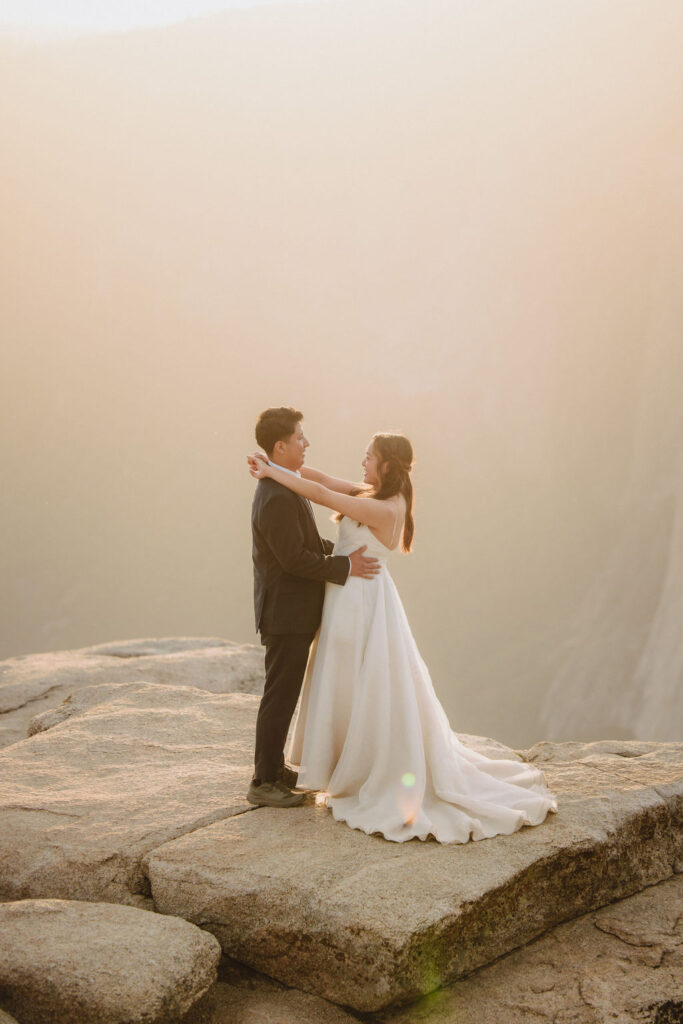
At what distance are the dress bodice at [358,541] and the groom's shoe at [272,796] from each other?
121 centimetres

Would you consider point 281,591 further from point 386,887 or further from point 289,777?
point 386,887

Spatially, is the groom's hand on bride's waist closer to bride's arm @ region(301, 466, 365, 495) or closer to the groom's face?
bride's arm @ region(301, 466, 365, 495)

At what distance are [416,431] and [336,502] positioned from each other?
83.0 feet

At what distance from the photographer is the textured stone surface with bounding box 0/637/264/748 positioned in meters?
8.40

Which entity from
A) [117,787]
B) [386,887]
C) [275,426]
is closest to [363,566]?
[275,426]

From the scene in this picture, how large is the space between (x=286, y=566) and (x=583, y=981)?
215cm

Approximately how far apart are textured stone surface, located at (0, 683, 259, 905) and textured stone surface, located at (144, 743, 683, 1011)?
235 mm

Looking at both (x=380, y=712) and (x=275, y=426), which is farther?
(x=275, y=426)

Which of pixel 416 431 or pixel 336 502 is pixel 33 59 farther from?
pixel 336 502

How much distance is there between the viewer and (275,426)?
4.55m

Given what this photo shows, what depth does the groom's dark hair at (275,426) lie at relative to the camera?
4.55m

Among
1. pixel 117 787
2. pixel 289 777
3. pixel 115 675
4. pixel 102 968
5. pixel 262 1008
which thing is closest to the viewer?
pixel 102 968

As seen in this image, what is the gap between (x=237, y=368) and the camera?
34625 mm

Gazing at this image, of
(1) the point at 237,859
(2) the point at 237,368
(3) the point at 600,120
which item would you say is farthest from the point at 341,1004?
(2) the point at 237,368
